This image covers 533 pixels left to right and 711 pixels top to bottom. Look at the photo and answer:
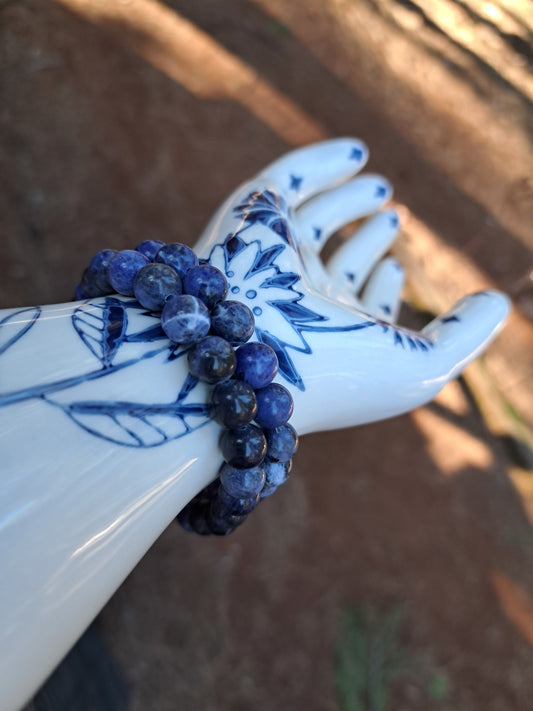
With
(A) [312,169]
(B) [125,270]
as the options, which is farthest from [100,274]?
(A) [312,169]

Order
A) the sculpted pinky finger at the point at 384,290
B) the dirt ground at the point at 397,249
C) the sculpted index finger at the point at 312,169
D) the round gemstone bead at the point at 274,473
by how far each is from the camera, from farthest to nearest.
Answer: the dirt ground at the point at 397,249 → the sculpted pinky finger at the point at 384,290 → the sculpted index finger at the point at 312,169 → the round gemstone bead at the point at 274,473

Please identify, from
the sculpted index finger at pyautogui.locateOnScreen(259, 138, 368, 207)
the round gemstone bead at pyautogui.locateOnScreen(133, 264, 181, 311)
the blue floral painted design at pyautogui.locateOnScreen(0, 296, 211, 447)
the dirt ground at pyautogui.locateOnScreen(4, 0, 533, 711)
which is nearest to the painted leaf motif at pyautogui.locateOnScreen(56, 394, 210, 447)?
the blue floral painted design at pyautogui.locateOnScreen(0, 296, 211, 447)

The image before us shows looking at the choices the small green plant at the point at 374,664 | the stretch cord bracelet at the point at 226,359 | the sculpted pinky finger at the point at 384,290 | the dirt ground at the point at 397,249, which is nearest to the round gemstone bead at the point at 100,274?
the stretch cord bracelet at the point at 226,359

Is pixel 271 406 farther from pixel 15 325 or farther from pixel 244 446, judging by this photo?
pixel 15 325

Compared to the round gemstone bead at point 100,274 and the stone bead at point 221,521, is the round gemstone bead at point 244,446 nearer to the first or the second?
the stone bead at point 221,521

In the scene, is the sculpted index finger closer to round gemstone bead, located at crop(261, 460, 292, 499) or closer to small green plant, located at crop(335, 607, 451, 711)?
round gemstone bead, located at crop(261, 460, 292, 499)

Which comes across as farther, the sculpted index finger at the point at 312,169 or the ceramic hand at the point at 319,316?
the sculpted index finger at the point at 312,169
